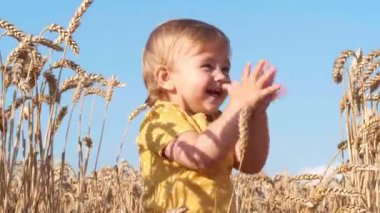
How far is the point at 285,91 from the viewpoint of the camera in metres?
2.70

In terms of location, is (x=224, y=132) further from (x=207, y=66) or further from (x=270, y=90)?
(x=207, y=66)

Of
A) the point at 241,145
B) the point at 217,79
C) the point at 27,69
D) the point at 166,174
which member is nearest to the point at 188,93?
the point at 217,79

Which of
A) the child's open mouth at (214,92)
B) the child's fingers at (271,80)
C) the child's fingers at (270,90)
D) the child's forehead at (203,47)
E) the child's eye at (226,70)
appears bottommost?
the child's fingers at (270,90)

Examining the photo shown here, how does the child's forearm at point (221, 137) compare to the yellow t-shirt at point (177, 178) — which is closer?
the child's forearm at point (221, 137)

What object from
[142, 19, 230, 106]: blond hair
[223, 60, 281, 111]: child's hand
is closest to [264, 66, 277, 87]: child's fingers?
[223, 60, 281, 111]: child's hand

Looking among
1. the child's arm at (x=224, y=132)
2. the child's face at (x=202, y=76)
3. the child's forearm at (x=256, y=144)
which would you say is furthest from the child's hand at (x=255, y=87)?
the child's face at (x=202, y=76)

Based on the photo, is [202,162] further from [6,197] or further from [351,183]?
[351,183]

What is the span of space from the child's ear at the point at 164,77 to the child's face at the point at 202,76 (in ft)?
0.10

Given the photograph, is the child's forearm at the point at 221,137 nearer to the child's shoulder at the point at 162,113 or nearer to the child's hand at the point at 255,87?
the child's hand at the point at 255,87

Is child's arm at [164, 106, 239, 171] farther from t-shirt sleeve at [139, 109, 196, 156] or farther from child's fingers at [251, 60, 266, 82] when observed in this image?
child's fingers at [251, 60, 266, 82]

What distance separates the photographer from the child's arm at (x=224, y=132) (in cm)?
262

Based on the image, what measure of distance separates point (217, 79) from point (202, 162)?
33cm

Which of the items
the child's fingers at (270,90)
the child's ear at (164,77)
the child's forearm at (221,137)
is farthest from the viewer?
the child's ear at (164,77)

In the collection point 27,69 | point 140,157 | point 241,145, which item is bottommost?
point 241,145
